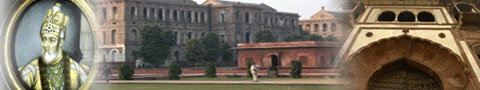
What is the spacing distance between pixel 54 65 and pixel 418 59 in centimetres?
838

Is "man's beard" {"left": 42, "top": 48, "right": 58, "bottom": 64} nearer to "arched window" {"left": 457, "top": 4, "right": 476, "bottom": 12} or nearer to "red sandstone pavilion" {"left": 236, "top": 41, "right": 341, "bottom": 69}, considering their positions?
"red sandstone pavilion" {"left": 236, "top": 41, "right": 341, "bottom": 69}

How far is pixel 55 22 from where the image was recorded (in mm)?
4891

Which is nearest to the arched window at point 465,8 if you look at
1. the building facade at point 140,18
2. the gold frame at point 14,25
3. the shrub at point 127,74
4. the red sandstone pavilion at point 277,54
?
the red sandstone pavilion at point 277,54

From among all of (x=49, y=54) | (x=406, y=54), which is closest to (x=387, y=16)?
(x=406, y=54)

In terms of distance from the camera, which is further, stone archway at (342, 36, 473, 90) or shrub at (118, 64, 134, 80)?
stone archway at (342, 36, 473, 90)

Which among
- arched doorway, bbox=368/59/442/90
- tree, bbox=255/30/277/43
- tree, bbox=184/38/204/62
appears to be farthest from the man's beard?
tree, bbox=255/30/277/43

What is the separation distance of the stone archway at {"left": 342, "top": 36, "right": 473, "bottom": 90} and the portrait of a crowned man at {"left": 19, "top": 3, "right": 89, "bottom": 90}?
24.5 ft

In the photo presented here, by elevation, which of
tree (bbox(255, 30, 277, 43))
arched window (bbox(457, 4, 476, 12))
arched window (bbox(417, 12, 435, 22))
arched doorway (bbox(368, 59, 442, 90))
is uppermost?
tree (bbox(255, 30, 277, 43))

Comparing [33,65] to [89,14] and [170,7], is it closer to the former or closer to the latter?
[89,14]

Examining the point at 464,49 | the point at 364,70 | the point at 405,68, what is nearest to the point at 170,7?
the point at 364,70

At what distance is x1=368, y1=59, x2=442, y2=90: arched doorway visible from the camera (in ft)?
39.2

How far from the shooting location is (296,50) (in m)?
16.9

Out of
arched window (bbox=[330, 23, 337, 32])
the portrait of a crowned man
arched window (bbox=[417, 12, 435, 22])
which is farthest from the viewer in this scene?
arched window (bbox=[417, 12, 435, 22])

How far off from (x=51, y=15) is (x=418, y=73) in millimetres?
8608
